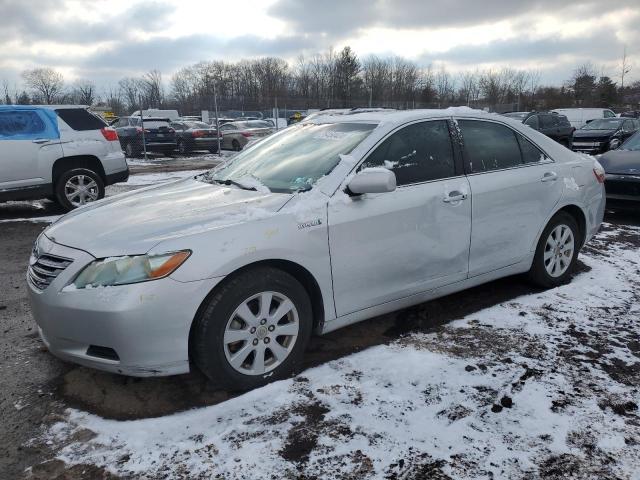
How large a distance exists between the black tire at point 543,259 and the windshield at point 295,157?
1.98 metres

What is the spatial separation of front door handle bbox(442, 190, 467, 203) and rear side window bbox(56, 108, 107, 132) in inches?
276

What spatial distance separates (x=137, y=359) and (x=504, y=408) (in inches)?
79.7

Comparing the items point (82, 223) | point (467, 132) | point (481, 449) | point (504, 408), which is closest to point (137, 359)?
point (82, 223)

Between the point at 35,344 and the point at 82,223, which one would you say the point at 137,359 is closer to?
the point at 82,223

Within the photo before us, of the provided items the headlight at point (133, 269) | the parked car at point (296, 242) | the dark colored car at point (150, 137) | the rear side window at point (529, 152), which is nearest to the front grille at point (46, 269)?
the parked car at point (296, 242)

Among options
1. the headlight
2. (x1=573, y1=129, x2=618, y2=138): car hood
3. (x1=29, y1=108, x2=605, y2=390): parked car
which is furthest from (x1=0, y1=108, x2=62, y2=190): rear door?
(x1=573, y1=129, x2=618, y2=138): car hood

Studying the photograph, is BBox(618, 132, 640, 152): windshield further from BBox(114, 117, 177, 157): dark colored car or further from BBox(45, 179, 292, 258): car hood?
BBox(114, 117, 177, 157): dark colored car

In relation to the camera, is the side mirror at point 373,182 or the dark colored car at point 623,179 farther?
the dark colored car at point 623,179

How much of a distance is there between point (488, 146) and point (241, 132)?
61.4ft

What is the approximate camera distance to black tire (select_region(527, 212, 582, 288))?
14.6 feet

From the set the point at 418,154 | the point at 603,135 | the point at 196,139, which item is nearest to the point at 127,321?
the point at 418,154

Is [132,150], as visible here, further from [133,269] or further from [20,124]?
[133,269]

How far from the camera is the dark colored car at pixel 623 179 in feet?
24.2

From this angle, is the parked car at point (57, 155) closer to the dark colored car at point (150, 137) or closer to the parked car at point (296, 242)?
the parked car at point (296, 242)
